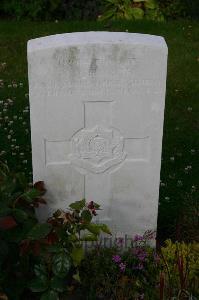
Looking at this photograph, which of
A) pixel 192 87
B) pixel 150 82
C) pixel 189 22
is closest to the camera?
pixel 150 82

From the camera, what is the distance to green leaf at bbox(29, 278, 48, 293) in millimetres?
3480

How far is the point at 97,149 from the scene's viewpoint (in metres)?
3.96

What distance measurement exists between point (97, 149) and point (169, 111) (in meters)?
2.76

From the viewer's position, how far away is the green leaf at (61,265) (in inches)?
136

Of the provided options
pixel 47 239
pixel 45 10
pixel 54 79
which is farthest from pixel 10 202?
pixel 45 10

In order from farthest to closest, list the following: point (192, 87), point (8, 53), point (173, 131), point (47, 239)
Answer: point (8, 53), point (192, 87), point (173, 131), point (47, 239)

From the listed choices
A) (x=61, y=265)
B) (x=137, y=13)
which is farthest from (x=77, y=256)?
(x=137, y=13)

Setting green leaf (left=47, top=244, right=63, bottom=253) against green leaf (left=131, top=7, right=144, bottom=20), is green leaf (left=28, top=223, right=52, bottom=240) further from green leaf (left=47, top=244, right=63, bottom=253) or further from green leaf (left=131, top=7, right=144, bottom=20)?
green leaf (left=131, top=7, right=144, bottom=20)

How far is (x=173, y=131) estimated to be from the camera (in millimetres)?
6176

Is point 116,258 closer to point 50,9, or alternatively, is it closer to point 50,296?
point 50,296

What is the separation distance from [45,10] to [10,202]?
20.7ft

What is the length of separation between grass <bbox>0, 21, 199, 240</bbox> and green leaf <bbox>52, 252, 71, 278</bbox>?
1.25m

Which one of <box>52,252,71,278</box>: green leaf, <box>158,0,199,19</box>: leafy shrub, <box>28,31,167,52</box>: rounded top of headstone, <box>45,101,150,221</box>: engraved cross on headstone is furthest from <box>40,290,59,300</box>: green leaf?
<box>158,0,199,19</box>: leafy shrub

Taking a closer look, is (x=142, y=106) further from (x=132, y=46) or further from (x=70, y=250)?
(x=70, y=250)
